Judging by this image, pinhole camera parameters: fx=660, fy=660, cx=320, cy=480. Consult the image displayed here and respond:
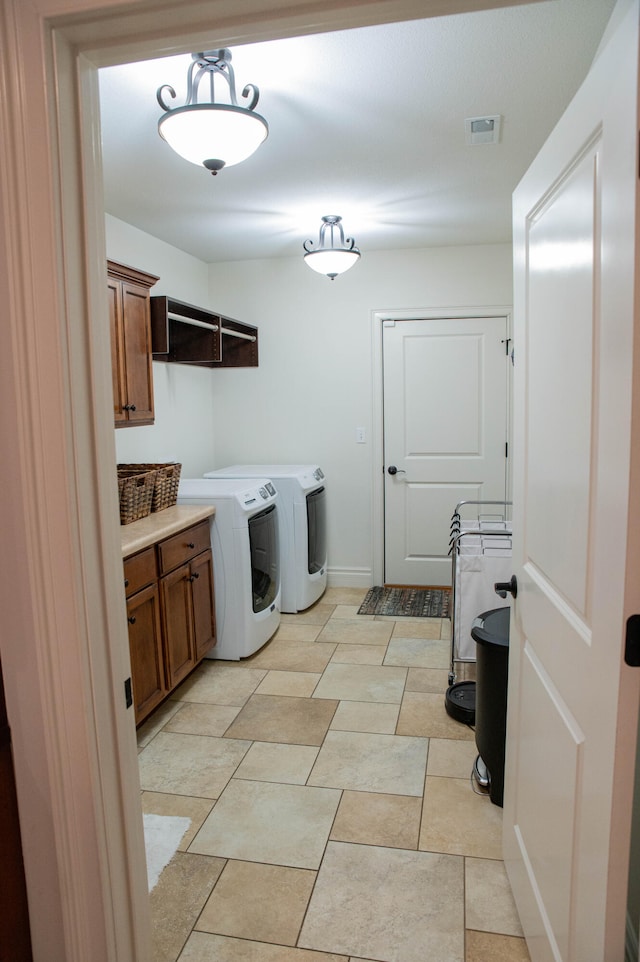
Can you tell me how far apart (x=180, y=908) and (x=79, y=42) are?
214 centimetres

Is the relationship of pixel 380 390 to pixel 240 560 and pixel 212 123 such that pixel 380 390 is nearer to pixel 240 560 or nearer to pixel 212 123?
pixel 240 560

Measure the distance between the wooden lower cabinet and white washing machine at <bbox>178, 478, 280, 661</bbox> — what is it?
85mm

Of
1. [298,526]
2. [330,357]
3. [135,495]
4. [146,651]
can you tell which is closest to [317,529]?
[298,526]

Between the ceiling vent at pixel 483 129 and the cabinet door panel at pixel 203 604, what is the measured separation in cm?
230

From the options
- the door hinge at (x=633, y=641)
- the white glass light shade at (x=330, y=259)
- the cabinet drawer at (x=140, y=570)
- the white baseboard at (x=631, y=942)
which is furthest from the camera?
the white glass light shade at (x=330, y=259)

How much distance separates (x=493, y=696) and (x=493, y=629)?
0.75 ft

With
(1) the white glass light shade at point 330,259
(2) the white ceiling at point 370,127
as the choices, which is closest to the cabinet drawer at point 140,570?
Answer: (2) the white ceiling at point 370,127

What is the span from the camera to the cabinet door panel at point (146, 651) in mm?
2750

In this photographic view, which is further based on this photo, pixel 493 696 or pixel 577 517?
pixel 493 696

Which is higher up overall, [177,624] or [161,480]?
[161,480]

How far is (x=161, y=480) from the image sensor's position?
346cm

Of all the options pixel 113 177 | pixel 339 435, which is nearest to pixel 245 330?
pixel 339 435

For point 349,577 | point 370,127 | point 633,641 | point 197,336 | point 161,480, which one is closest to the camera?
point 633,641

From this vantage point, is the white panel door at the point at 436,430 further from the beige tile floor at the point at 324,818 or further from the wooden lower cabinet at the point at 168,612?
the wooden lower cabinet at the point at 168,612
